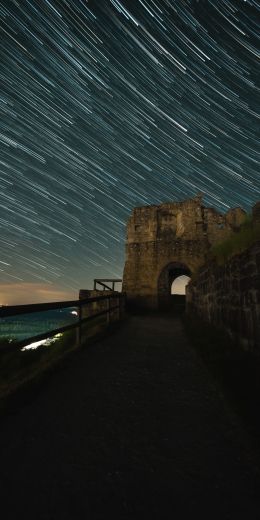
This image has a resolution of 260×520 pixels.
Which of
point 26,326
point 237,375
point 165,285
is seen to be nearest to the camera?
point 237,375

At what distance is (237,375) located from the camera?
322cm

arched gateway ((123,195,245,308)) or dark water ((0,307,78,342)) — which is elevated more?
arched gateway ((123,195,245,308))

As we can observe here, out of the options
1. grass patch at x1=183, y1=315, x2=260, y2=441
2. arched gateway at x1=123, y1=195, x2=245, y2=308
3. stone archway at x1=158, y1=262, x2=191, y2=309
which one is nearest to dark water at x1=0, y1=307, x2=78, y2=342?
grass patch at x1=183, y1=315, x2=260, y2=441

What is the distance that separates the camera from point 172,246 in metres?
19.3

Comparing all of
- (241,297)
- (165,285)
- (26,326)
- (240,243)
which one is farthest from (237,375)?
(26,326)

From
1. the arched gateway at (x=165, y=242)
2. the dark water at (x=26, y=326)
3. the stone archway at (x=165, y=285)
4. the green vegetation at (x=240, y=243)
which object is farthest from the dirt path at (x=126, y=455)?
the arched gateway at (x=165, y=242)

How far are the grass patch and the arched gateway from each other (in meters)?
13.8

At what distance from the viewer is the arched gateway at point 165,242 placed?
1875cm

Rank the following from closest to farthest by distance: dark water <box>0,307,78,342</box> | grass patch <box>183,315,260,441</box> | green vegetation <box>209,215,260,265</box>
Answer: grass patch <box>183,315,260,441</box>
green vegetation <box>209,215,260,265</box>
dark water <box>0,307,78,342</box>

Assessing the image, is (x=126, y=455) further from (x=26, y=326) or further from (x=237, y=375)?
(x=26, y=326)

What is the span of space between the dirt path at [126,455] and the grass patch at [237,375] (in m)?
0.14

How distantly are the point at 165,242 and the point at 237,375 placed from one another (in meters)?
16.5

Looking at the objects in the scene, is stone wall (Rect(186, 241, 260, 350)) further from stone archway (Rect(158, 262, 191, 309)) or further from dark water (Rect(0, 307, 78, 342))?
stone archway (Rect(158, 262, 191, 309))

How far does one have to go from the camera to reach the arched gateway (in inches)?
738
